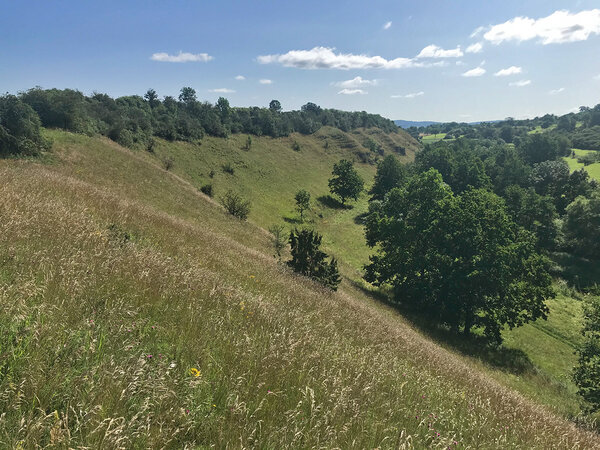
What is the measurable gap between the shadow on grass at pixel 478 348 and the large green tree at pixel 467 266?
106 cm

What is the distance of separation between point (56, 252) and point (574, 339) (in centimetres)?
3751

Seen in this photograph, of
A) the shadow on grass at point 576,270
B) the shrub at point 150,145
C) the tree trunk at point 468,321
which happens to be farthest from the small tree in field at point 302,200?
the shadow on grass at point 576,270

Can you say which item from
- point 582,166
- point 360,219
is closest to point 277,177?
point 360,219

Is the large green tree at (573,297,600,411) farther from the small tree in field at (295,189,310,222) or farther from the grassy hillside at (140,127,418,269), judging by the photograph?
the small tree in field at (295,189,310,222)

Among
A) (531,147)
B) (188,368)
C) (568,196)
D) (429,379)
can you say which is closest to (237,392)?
(188,368)

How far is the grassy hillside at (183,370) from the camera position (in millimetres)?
2490

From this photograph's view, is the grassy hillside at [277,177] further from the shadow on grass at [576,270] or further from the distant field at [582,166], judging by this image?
the distant field at [582,166]

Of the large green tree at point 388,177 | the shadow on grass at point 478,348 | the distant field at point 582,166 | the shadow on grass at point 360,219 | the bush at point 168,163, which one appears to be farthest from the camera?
the distant field at point 582,166

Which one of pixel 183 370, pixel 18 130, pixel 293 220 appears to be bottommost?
pixel 293 220

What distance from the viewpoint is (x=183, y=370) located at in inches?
143

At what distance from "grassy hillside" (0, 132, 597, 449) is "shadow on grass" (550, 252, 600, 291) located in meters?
47.0

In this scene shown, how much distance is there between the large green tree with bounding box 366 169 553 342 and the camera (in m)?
23.6

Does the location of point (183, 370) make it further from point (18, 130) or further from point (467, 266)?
point (18, 130)

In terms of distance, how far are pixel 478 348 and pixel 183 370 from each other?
25.0m
